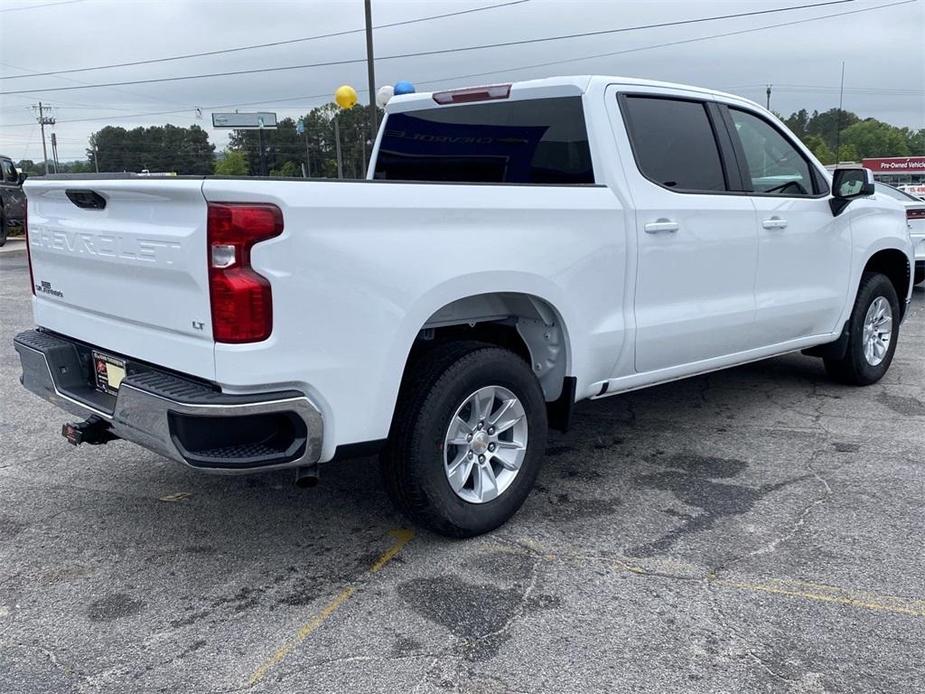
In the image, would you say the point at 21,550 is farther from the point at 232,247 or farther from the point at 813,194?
the point at 813,194

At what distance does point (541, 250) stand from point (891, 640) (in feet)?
6.52

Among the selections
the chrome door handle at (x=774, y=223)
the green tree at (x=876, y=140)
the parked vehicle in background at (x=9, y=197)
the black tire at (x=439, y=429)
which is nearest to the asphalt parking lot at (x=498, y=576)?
the black tire at (x=439, y=429)

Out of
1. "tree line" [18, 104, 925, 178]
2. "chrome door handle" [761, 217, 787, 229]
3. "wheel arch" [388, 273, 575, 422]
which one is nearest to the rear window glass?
"wheel arch" [388, 273, 575, 422]

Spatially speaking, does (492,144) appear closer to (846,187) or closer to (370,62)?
(846,187)

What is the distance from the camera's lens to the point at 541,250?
3889mm

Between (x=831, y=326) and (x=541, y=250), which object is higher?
(x=541, y=250)

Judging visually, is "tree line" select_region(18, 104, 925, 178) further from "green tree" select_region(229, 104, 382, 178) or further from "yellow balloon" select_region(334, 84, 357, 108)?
"yellow balloon" select_region(334, 84, 357, 108)

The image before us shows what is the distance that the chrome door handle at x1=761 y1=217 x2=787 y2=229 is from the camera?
5152 millimetres

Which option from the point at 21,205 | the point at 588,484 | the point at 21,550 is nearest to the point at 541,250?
the point at 588,484

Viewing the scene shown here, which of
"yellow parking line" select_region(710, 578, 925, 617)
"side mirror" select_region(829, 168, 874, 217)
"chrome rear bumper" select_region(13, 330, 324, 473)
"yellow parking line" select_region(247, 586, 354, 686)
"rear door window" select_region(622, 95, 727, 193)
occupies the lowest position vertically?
"yellow parking line" select_region(710, 578, 925, 617)

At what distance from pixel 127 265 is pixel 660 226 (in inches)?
98.2

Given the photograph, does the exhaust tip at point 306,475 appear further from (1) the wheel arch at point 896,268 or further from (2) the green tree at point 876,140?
(2) the green tree at point 876,140

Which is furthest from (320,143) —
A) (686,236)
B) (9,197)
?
(686,236)

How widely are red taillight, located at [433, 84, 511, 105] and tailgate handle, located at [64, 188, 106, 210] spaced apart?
219cm
